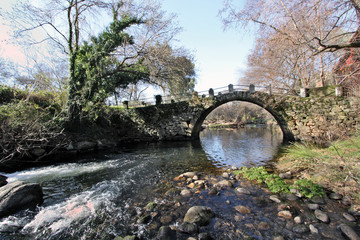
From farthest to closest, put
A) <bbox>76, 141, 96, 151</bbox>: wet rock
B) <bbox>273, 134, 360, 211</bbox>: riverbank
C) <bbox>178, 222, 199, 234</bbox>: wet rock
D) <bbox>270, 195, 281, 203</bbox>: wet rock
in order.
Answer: <bbox>76, 141, 96, 151</bbox>: wet rock → <bbox>270, 195, 281, 203</bbox>: wet rock → <bbox>273, 134, 360, 211</bbox>: riverbank → <bbox>178, 222, 199, 234</bbox>: wet rock

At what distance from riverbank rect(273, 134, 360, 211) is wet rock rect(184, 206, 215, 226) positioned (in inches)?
105

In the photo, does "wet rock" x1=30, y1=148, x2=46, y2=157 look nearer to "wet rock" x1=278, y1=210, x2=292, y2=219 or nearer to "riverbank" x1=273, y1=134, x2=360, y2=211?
"wet rock" x1=278, y1=210, x2=292, y2=219

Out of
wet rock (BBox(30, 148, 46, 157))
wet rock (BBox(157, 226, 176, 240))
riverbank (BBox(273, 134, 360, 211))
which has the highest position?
wet rock (BBox(30, 148, 46, 157))

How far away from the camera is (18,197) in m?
3.81

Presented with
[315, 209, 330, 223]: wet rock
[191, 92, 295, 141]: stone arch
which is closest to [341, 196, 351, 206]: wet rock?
[315, 209, 330, 223]: wet rock

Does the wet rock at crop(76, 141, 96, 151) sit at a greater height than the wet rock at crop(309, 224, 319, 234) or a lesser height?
greater

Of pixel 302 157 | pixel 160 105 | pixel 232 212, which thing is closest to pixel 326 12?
pixel 302 157

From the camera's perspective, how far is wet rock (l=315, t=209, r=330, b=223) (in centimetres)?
302

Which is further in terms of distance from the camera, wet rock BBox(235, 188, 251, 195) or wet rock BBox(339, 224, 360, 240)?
wet rock BBox(235, 188, 251, 195)

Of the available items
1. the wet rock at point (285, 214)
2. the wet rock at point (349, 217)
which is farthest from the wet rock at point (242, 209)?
the wet rock at point (349, 217)

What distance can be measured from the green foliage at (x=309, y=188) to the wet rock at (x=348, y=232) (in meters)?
1.20

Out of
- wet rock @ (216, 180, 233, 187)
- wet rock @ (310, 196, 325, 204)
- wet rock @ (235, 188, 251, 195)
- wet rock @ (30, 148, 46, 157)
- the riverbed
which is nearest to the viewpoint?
the riverbed

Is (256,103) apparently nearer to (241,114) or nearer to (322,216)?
(322,216)

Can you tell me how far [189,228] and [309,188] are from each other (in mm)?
3440
